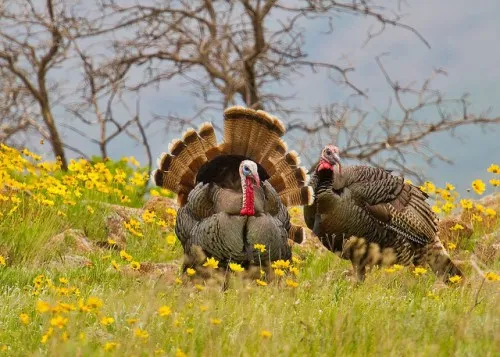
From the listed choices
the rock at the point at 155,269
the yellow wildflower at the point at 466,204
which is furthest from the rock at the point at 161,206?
the yellow wildflower at the point at 466,204

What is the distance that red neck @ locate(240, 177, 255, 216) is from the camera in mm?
7098

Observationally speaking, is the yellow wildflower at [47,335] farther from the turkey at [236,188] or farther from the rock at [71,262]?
the rock at [71,262]

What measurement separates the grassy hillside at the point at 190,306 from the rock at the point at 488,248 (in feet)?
0.07

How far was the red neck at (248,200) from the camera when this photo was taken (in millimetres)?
7098

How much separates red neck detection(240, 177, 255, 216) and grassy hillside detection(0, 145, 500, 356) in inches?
25.2

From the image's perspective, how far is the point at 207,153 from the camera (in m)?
8.05

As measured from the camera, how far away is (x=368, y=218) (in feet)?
25.7

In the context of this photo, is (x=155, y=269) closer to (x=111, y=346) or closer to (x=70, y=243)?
(x=70, y=243)

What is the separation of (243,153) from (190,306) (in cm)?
317

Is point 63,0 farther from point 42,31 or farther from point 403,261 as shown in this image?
point 403,261

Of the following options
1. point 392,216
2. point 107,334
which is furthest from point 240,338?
point 392,216

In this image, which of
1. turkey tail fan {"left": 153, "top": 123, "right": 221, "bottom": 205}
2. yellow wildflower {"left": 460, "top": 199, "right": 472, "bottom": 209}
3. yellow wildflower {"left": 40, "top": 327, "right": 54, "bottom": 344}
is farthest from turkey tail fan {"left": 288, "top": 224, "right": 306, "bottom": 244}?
yellow wildflower {"left": 40, "top": 327, "right": 54, "bottom": 344}

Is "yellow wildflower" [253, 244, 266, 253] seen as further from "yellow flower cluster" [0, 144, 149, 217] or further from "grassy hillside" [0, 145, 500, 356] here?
"yellow flower cluster" [0, 144, 149, 217]

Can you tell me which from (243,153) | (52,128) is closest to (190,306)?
(243,153)
